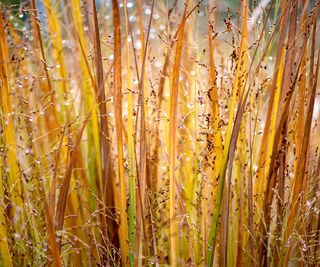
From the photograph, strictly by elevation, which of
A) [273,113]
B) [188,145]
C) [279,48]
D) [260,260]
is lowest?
[260,260]

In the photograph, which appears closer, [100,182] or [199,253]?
[199,253]

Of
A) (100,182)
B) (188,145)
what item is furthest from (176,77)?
(188,145)

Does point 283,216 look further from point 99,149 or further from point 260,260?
point 99,149

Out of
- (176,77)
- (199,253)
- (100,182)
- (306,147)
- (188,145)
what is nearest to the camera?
(176,77)

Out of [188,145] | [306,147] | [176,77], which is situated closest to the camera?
[176,77]

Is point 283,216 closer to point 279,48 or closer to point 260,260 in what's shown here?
point 260,260

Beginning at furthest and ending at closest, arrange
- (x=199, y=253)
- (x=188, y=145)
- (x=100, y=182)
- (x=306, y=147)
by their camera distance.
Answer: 1. (x=188, y=145)
2. (x=100, y=182)
3. (x=199, y=253)
4. (x=306, y=147)

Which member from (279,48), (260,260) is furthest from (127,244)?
(279,48)

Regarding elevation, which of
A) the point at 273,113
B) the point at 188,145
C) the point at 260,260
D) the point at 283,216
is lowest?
the point at 260,260

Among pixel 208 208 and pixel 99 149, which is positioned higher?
pixel 99 149
